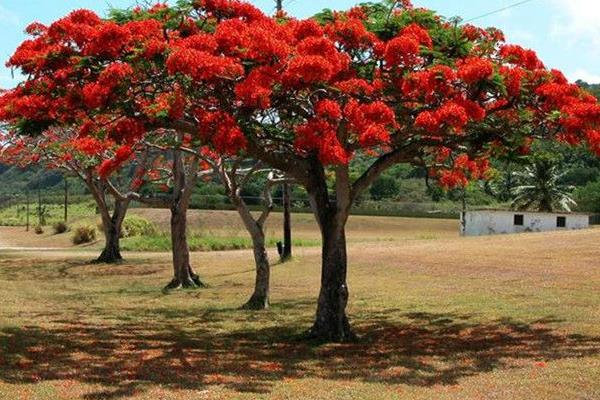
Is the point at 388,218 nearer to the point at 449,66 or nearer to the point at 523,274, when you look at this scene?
the point at 523,274

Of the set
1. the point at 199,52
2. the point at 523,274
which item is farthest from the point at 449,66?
the point at 523,274

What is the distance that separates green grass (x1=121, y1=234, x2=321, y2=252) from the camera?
4239 cm

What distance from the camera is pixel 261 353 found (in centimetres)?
1216

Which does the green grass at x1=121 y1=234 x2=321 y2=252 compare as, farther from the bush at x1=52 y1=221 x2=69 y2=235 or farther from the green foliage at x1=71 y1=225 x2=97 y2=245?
the bush at x1=52 y1=221 x2=69 y2=235

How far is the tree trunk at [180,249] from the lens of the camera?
2353cm

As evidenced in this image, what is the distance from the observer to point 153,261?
→ 3500 centimetres

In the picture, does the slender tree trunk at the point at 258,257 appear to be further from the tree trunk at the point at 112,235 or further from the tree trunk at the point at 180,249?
the tree trunk at the point at 112,235

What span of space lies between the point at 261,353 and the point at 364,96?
4.34 m

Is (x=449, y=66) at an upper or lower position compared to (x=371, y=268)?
upper

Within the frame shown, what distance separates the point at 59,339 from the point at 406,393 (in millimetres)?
6692

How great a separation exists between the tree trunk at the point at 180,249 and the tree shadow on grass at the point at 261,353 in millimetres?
7753

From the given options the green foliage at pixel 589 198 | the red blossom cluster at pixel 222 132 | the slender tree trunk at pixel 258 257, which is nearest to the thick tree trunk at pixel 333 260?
the red blossom cluster at pixel 222 132

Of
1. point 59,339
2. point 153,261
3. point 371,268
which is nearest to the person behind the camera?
point 59,339

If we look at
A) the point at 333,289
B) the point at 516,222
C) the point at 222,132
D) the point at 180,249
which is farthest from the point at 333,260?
the point at 516,222
